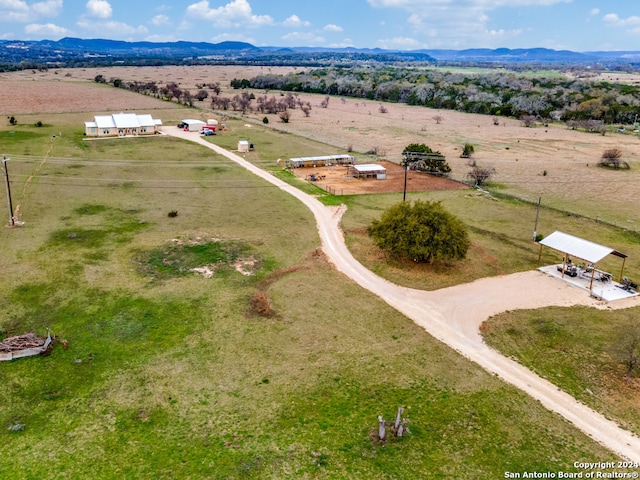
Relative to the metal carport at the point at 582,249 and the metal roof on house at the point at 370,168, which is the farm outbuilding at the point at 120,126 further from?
the metal carport at the point at 582,249

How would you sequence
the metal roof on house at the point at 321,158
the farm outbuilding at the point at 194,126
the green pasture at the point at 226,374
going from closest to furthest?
the green pasture at the point at 226,374 → the metal roof on house at the point at 321,158 → the farm outbuilding at the point at 194,126

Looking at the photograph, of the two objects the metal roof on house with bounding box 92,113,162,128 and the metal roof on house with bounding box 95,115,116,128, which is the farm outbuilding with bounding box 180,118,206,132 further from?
the metal roof on house with bounding box 95,115,116,128

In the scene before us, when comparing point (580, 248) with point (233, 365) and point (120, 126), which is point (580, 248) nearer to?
point (233, 365)

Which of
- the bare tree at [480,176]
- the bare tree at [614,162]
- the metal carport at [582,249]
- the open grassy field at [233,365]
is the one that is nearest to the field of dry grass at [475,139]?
the bare tree at [614,162]

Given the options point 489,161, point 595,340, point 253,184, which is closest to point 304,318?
point 595,340

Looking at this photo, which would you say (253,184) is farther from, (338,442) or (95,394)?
(338,442)

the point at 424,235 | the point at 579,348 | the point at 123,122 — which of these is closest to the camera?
the point at 579,348

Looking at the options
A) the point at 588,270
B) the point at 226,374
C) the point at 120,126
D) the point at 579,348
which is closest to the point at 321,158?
the point at 120,126
